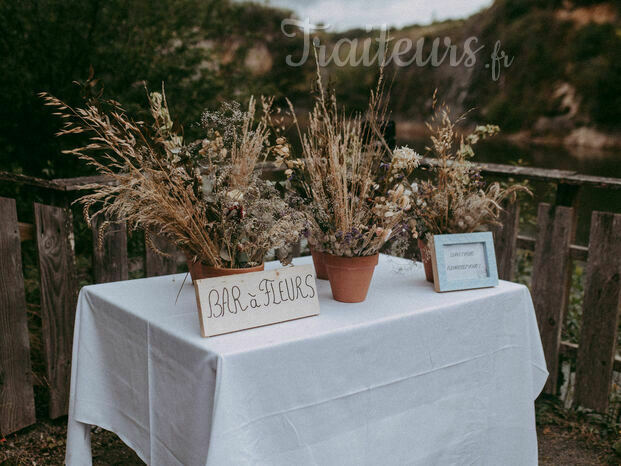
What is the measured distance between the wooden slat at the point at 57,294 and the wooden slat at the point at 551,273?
7.37 feet

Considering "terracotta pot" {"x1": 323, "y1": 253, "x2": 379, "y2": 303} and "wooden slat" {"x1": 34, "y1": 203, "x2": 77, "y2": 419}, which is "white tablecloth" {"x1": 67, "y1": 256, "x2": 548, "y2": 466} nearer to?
"terracotta pot" {"x1": 323, "y1": 253, "x2": 379, "y2": 303}

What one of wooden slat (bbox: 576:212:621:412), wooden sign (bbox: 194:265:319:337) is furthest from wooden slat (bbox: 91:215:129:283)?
wooden slat (bbox: 576:212:621:412)

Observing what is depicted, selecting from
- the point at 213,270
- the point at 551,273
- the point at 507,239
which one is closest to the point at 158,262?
the point at 213,270

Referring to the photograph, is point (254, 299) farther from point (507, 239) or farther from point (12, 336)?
point (507, 239)

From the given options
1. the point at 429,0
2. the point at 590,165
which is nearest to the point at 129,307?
the point at 590,165

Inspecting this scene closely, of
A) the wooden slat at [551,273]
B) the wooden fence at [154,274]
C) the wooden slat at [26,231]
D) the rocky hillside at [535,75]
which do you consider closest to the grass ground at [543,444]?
the wooden fence at [154,274]

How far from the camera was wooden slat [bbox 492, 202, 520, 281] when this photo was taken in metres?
2.78

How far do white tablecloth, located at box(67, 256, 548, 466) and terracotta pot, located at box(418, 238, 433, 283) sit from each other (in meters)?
0.04

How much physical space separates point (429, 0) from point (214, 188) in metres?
18.5

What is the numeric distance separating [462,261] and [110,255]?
1549mm

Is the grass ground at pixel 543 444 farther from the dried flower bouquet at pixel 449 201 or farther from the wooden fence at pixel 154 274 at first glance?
the dried flower bouquet at pixel 449 201

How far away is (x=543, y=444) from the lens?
2.53 meters

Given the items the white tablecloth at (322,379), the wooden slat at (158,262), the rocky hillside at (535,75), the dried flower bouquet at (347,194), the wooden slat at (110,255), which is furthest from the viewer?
the rocky hillside at (535,75)

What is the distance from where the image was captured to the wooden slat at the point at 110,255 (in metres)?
2.41
